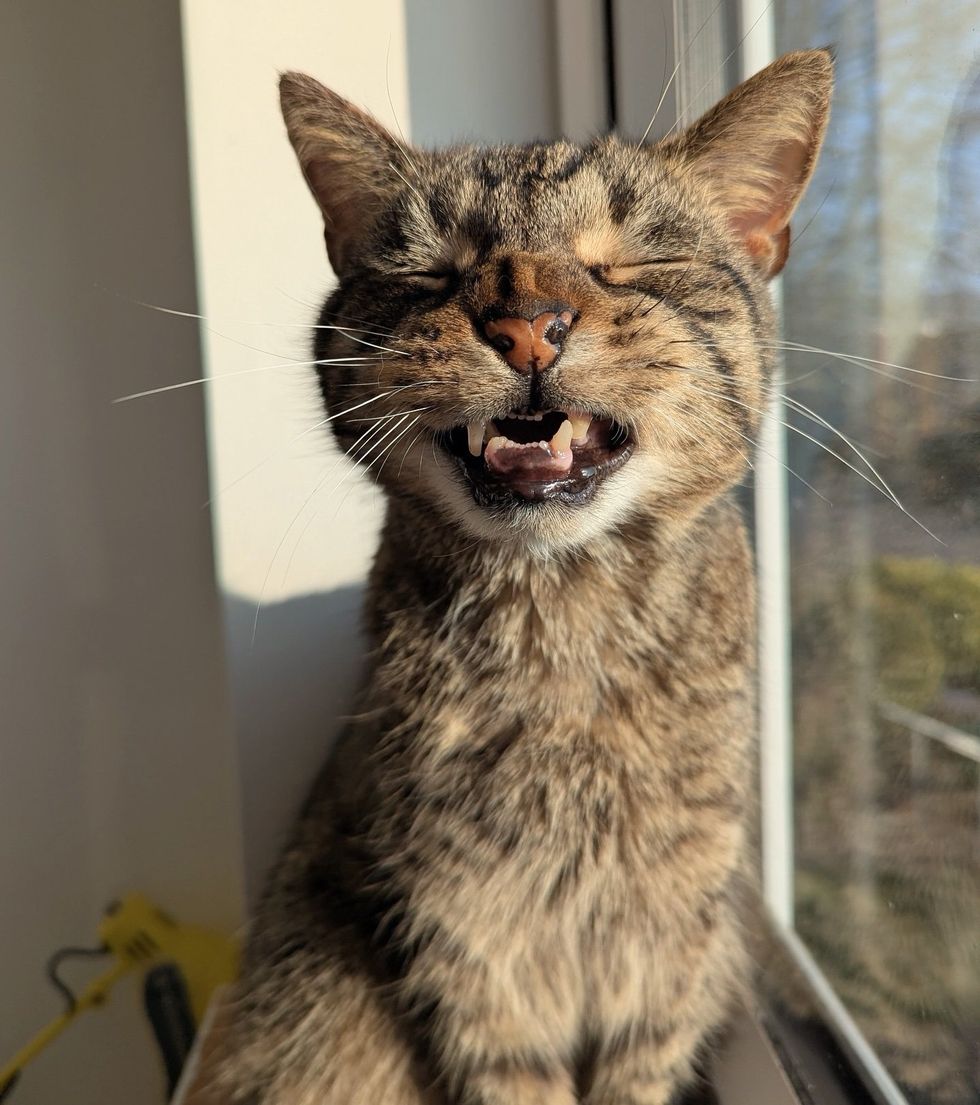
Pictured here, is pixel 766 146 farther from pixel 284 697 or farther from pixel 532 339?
pixel 284 697

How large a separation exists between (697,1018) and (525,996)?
0.20 metres

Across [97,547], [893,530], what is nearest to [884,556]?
[893,530]

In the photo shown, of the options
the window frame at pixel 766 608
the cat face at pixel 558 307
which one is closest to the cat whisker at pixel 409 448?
the cat face at pixel 558 307

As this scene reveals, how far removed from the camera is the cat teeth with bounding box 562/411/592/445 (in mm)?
683

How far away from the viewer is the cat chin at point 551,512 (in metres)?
0.70

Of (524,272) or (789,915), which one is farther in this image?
(789,915)

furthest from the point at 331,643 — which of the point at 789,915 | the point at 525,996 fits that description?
the point at 789,915

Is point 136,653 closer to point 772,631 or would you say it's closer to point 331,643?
point 331,643

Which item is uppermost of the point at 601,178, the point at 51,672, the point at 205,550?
the point at 601,178

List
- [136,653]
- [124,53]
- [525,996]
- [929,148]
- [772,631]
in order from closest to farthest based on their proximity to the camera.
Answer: [929,148], [525,996], [772,631], [124,53], [136,653]

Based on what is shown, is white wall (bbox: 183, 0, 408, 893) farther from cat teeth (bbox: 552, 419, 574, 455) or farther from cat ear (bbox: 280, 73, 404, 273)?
cat teeth (bbox: 552, 419, 574, 455)

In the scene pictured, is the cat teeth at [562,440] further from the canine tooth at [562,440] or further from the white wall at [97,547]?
the white wall at [97,547]

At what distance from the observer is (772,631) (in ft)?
3.47

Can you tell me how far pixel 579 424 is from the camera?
697 mm
